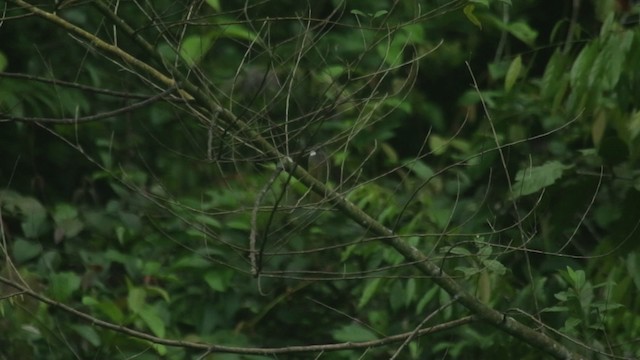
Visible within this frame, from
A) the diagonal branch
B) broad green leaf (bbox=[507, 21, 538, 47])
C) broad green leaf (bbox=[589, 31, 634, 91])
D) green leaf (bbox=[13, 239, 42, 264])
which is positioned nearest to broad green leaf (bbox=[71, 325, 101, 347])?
green leaf (bbox=[13, 239, 42, 264])

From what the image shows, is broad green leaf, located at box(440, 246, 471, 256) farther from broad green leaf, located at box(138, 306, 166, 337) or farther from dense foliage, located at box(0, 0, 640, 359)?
broad green leaf, located at box(138, 306, 166, 337)

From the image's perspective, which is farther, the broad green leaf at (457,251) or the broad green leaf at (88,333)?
the broad green leaf at (88,333)

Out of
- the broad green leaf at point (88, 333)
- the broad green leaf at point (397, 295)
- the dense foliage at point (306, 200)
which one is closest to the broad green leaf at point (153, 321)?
the dense foliage at point (306, 200)

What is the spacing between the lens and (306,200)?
284 centimetres

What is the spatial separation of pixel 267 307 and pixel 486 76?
1.70 meters

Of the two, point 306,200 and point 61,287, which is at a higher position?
point 306,200

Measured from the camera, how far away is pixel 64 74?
3988 millimetres

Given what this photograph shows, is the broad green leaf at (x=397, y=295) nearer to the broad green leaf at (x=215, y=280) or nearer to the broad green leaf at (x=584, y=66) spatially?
the broad green leaf at (x=215, y=280)

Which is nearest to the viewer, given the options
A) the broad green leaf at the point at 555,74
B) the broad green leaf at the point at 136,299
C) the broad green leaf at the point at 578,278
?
the broad green leaf at the point at 578,278

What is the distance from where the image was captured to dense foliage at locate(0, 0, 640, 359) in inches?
99.3

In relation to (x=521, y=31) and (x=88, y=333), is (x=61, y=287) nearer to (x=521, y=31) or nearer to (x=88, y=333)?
(x=88, y=333)

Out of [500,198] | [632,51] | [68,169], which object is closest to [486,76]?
[500,198]

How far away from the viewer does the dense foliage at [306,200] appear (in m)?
2.52

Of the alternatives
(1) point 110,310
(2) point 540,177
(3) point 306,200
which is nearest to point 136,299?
(1) point 110,310
